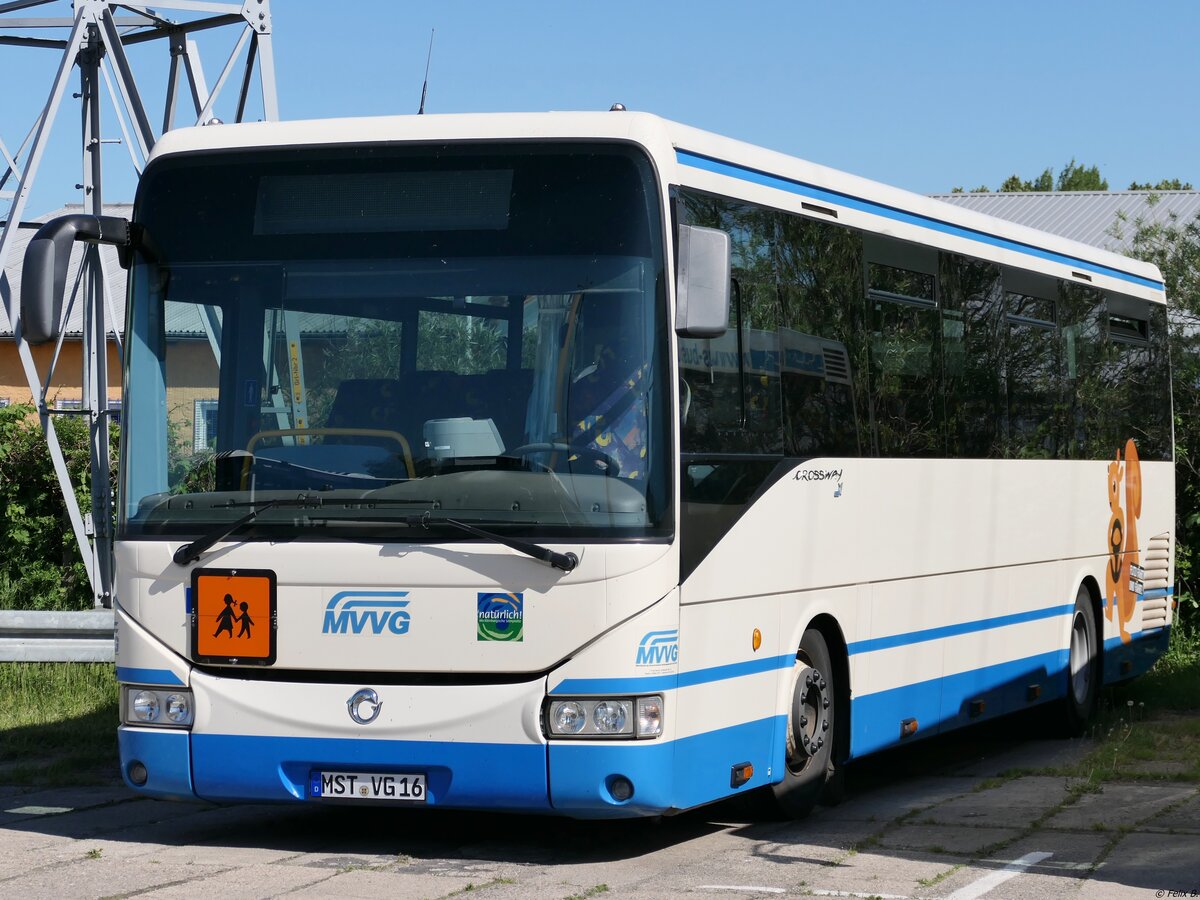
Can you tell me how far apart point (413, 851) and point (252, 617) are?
1.35m

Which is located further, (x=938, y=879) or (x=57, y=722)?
(x=57, y=722)

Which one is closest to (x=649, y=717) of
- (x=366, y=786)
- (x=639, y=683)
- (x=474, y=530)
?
(x=639, y=683)

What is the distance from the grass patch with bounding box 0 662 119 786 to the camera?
440 inches

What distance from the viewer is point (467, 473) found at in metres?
7.90

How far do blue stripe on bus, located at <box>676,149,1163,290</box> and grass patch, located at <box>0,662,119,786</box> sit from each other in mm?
5396

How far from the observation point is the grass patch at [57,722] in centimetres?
1119

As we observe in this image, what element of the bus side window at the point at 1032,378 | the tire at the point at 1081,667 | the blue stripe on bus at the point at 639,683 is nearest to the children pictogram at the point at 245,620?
the blue stripe on bus at the point at 639,683

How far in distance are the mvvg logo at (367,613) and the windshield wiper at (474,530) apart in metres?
0.30

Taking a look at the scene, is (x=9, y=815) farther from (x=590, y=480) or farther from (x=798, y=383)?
(x=798, y=383)

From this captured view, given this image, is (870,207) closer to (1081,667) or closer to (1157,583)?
(1081,667)

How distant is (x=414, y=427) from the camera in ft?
26.4

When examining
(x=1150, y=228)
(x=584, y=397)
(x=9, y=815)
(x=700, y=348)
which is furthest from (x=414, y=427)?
(x=1150, y=228)

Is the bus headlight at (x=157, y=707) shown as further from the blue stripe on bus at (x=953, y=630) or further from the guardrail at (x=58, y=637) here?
the guardrail at (x=58, y=637)

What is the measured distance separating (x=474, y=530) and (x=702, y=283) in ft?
4.80
